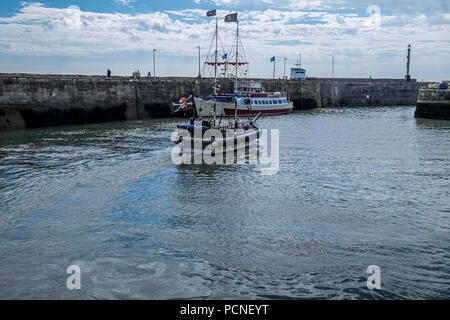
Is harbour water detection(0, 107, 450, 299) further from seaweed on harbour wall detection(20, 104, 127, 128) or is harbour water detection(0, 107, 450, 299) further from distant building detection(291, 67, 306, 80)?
distant building detection(291, 67, 306, 80)

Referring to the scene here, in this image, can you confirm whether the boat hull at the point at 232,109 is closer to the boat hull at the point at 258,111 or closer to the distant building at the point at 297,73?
the boat hull at the point at 258,111

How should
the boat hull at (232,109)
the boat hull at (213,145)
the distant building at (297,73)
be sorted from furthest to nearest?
the distant building at (297,73) < the boat hull at (232,109) < the boat hull at (213,145)

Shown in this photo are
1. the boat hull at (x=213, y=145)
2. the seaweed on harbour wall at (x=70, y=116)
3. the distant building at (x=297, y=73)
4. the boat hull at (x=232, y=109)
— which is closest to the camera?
the boat hull at (x=213, y=145)

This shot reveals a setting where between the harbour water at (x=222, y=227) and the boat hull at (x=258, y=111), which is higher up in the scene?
the boat hull at (x=258, y=111)

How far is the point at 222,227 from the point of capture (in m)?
14.2

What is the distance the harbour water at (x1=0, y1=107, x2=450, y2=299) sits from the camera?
10.2 m

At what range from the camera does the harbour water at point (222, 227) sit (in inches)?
404

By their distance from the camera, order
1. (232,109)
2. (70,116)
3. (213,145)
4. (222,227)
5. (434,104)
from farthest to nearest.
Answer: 1. (232,109)
2. (434,104)
3. (70,116)
4. (213,145)
5. (222,227)

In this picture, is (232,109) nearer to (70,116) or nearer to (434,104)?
(70,116)

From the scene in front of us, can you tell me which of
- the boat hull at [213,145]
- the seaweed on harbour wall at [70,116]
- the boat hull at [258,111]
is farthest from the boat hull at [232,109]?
the boat hull at [213,145]

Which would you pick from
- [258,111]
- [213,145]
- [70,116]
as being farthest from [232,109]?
[213,145]
